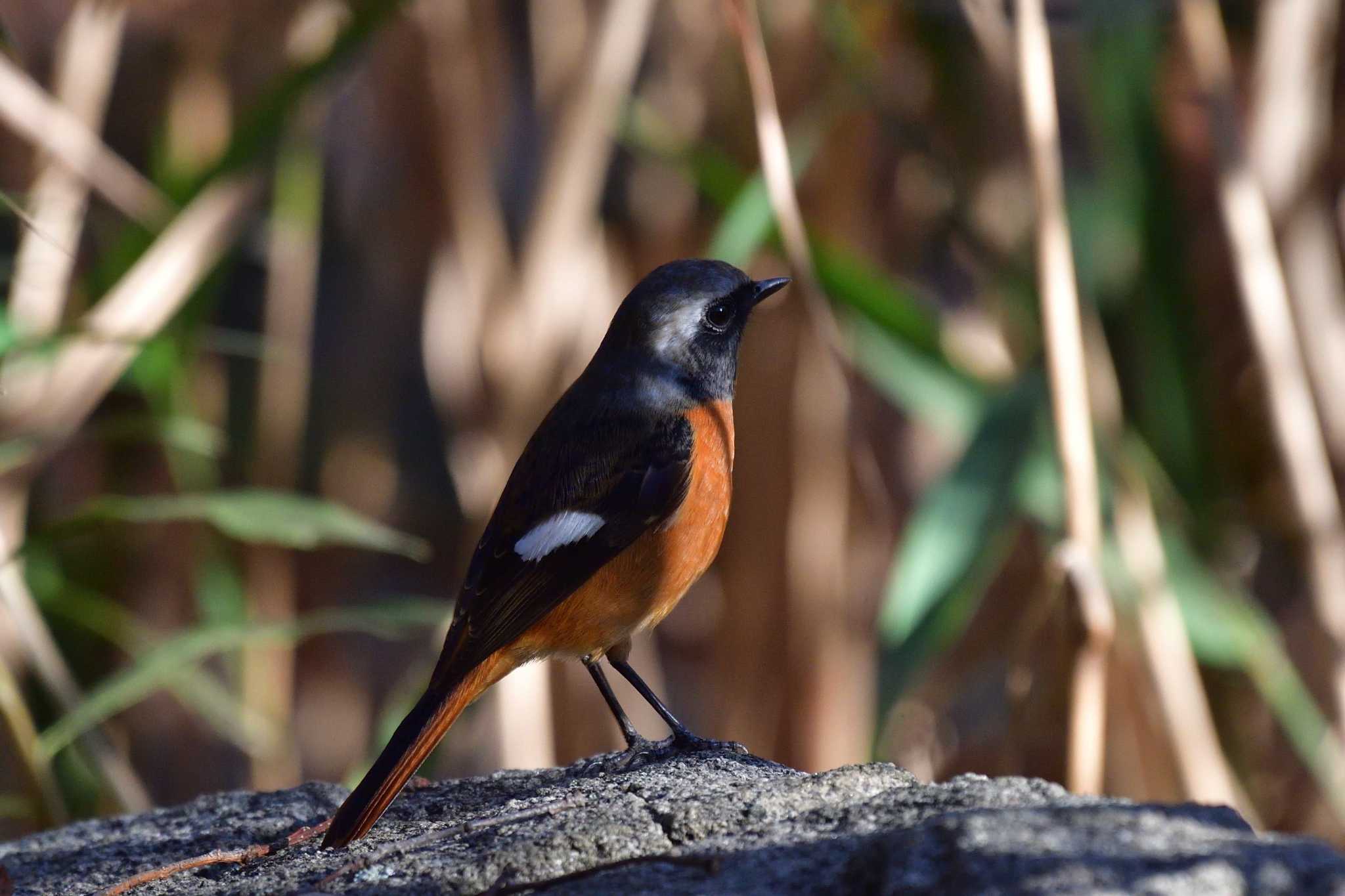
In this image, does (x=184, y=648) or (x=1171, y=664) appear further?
(x=1171, y=664)

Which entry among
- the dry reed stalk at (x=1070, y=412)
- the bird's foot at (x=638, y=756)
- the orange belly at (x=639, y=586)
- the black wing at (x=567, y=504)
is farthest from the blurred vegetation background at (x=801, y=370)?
the bird's foot at (x=638, y=756)

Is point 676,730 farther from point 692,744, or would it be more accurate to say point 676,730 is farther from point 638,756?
point 638,756

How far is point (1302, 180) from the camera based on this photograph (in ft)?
15.0

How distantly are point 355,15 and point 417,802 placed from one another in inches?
85.6

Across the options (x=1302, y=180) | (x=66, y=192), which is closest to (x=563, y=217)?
(x=66, y=192)

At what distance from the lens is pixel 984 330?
526 centimetres

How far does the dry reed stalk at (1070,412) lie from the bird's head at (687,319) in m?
0.64

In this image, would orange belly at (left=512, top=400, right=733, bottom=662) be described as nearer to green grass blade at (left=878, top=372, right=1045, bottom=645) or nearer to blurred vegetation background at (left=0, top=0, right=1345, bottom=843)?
blurred vegetation background at (left=0, top=0, right=1345, bottom=843)

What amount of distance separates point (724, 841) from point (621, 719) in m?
1.31

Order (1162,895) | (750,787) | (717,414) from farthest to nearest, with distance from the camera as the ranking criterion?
(717,414) < (750,787) < (1162,895)

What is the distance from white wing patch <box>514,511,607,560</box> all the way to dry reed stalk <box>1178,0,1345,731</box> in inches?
78.1

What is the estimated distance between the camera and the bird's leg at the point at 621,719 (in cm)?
293

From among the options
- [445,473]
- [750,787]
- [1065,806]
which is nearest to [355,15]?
[750,787]

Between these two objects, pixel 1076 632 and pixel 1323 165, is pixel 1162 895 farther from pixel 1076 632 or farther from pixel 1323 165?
pixel 1323 165
